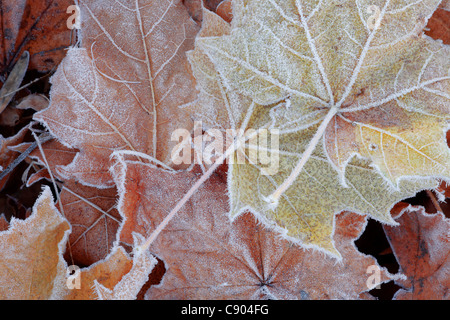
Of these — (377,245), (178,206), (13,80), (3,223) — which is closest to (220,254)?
(178,206)

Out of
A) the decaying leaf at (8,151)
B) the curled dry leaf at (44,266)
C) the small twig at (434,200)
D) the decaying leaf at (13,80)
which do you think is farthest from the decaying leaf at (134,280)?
the small twig at (434,200)

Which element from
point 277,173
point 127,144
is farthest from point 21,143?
point 277,173

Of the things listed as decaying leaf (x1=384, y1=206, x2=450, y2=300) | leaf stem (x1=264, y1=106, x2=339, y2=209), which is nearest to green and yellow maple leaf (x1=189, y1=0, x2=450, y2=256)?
leaf stem (x1=264, y1=106, x2=339, y2=209)

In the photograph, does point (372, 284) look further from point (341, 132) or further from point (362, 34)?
point (362, 34)

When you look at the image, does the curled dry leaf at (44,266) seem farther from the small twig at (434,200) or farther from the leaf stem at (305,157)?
the small twig at (434,200)

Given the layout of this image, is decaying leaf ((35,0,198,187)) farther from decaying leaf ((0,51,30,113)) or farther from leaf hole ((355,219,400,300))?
leaf hole ((355,219,400,300))

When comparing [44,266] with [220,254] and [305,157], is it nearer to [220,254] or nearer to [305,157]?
[220,254]
